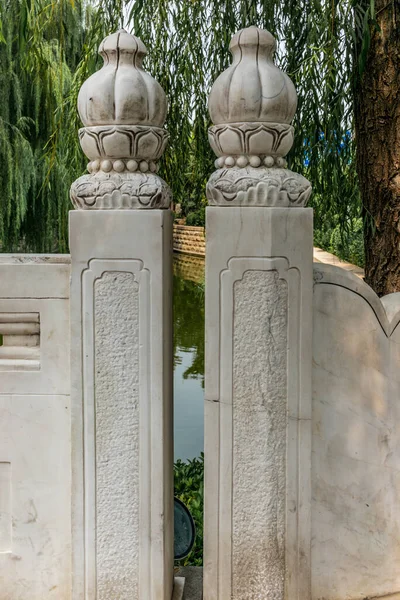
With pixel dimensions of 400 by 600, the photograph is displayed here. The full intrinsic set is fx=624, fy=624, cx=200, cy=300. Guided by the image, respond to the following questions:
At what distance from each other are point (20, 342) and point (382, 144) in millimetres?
1596

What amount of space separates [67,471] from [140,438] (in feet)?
0.76

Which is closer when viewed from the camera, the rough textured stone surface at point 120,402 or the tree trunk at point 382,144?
the rough textured stone surface at point 120,402

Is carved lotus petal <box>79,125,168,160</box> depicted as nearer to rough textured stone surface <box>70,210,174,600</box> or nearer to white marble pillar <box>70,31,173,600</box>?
white marble pillar <box>70,31,173,600</box>

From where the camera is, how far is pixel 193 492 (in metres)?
3.19

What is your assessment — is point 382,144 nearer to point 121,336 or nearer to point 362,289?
point 362,289

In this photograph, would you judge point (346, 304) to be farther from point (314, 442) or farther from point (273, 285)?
point (314, 442)

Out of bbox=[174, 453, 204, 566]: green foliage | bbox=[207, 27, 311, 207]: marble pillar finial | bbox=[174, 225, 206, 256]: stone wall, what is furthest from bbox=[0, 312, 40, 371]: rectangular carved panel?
bbox=[174, 225, 206, 256]: stone wall

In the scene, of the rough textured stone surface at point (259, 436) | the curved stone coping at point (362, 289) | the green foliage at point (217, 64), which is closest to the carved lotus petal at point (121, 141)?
the rough textured stone surface at point (259, 436)

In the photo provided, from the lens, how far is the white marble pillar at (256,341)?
1.57 m

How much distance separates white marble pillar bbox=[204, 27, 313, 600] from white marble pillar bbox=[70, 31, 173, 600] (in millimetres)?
137

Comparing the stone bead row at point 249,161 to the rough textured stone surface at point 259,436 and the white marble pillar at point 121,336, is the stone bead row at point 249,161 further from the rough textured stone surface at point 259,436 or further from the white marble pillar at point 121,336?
the rough textured stone surface at point 259,436

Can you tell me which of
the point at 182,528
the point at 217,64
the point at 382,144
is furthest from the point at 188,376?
the point at 182,528

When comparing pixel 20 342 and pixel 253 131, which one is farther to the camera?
pixel 20 342

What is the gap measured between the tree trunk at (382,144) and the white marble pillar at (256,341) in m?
0.97
